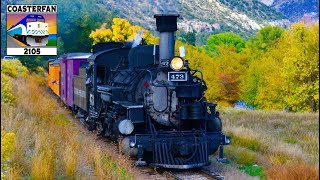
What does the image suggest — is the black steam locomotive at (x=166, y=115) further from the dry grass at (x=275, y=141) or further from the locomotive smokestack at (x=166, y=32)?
the dry grass at (x=275, y=141)

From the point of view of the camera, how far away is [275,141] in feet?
59.3

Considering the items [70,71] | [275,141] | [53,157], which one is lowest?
[275,141]

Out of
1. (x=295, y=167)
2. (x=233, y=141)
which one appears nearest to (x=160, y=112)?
(x=295, y=167)

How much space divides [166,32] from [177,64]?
88 centimetres

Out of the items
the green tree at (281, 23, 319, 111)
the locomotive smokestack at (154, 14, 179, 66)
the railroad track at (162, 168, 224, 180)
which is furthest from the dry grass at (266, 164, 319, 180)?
the green tree at (281, 23, 319, 111)

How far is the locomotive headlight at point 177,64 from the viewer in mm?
11258

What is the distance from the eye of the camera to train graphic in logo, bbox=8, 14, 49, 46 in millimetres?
13695

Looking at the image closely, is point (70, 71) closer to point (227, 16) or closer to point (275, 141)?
point (275, 141)

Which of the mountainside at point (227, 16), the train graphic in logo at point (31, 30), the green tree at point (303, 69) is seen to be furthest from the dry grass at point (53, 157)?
the mountainside at point (227, 16)

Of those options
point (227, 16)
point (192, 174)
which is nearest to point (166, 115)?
point (192, 174)

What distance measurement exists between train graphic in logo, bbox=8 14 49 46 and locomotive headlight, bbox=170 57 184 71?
467cm

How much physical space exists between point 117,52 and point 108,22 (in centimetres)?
4610

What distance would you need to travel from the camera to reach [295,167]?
1045 cm

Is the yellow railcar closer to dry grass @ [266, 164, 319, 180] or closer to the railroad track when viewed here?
the railroad track
